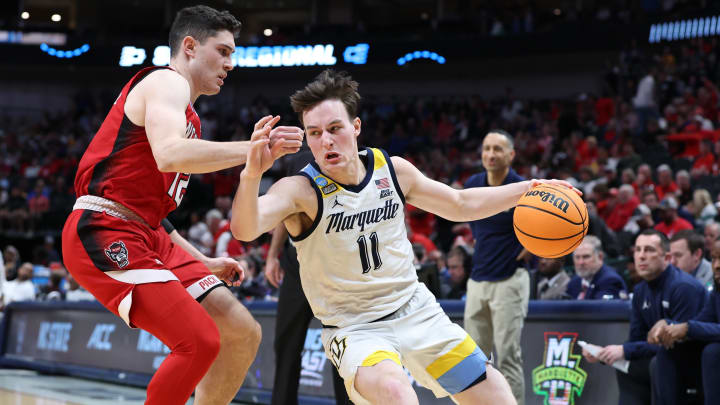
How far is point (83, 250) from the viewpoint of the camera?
362cm

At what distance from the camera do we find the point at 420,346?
3.69 metres

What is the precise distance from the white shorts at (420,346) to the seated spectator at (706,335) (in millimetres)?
1993

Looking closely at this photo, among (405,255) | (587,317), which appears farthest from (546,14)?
(405,255)

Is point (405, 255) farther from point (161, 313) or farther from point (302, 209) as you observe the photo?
point (161, 313)

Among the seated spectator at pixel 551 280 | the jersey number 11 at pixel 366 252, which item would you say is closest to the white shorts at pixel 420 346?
the jersey number 11 at pixel 366 252

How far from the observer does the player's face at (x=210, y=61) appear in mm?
3871

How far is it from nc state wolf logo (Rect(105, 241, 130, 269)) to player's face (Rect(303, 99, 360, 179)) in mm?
942

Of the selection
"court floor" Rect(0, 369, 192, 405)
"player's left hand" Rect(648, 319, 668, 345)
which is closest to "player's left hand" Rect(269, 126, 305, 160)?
"player's left hand" Rect(648, 319, 668, 345)

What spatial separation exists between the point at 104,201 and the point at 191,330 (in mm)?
713

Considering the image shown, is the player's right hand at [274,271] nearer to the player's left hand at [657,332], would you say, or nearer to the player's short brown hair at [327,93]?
the player's short brown hair at [327,93]

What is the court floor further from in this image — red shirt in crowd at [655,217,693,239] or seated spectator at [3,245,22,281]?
red shirt in crowd at [655,217,693,239]

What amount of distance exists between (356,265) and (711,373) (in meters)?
2.69

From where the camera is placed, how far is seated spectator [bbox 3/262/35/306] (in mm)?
13406

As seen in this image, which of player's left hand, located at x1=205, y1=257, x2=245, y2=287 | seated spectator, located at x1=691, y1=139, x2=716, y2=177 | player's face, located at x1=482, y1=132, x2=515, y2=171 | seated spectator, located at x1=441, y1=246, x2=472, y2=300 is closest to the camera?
player's left hand, located at x1=205, y1=257, x2=245, y2=287
